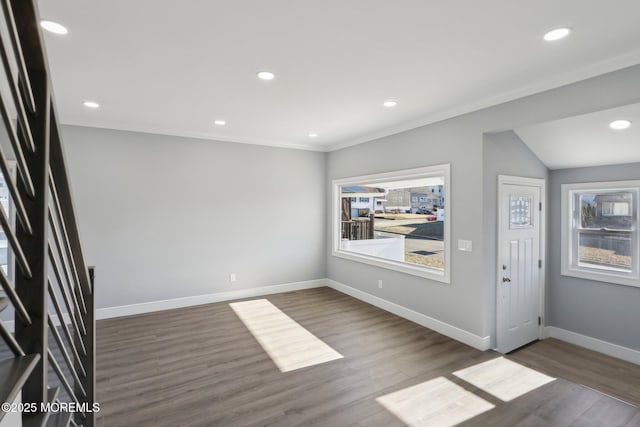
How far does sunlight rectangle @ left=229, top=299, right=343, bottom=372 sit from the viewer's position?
3.27m

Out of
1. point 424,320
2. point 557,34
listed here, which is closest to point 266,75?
point 557,34

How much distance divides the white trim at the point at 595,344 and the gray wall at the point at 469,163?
4.92 ft

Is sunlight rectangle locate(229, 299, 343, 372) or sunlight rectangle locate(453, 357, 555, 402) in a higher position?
sunlight rectangle locate(229, 299, 343, 372)

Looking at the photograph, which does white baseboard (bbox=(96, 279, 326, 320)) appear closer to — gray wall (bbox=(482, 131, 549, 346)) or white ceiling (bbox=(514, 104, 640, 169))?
gray wall (bbox=(482, 131, 549, 346))

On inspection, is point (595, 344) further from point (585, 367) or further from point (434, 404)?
point (434, 404)

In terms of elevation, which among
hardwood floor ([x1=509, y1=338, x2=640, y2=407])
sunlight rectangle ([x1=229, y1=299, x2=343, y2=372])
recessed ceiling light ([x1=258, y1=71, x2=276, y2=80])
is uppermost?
recessed ceiling light ([x1=258, y1=71, x2=276, y2=80])

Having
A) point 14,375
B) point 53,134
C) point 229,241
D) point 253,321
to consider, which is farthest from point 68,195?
point 229,241

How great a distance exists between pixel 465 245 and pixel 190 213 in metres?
3.86

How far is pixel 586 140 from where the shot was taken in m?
3.51

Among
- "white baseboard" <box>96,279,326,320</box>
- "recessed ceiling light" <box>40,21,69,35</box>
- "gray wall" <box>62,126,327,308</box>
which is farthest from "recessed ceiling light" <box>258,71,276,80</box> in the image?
"white baseboard" <box>96,279,326,320</box>

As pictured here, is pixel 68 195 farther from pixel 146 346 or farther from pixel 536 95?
pixel 536 95

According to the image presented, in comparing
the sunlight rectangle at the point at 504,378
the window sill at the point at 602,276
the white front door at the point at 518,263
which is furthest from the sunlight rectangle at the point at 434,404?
the window sill at the point at 602,276

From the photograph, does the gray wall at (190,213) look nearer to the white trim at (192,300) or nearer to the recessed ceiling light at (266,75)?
the white trim at (192,300)

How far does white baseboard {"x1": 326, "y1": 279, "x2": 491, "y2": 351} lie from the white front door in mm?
305
